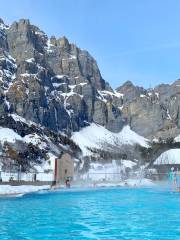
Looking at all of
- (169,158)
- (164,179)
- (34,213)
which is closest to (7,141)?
(169,158)

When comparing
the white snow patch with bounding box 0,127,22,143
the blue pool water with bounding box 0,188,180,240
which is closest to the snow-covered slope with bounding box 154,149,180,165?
the white snow patch with bounding box 0,127,22,143

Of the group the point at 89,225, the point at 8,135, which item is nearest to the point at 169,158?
the point at 8,135

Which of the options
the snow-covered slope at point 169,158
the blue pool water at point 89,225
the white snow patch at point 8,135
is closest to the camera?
the blue pool water at point 89,225

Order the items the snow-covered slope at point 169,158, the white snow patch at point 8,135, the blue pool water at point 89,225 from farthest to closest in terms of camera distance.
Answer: the white snow patch at point 8,135 → the snow-covered slope at point 169,158 → the blue pool water at point 89,225

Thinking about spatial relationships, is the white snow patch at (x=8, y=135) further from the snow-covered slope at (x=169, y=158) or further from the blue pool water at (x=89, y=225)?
the blue pool water at (x=89, y=225)

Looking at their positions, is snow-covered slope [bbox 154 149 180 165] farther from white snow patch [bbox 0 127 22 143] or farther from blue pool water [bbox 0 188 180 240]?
blue pool water [bbox 0 188 180 240]

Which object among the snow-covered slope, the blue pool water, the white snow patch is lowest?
the blue pool water

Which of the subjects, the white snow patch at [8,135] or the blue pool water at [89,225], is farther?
the white snow patch at [8,135]

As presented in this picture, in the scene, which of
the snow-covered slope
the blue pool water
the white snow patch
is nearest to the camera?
the blue pool water

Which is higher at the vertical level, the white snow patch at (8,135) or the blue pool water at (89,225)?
the white snow patch at (8,135)

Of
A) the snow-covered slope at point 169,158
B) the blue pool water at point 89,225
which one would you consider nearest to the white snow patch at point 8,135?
the snow-covered slope at point 169,158

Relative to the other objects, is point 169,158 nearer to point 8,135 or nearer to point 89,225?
point 8,135

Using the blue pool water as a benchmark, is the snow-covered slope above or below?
above

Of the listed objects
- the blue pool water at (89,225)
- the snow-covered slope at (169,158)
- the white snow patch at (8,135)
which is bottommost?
the blue pool water at (89,225)
